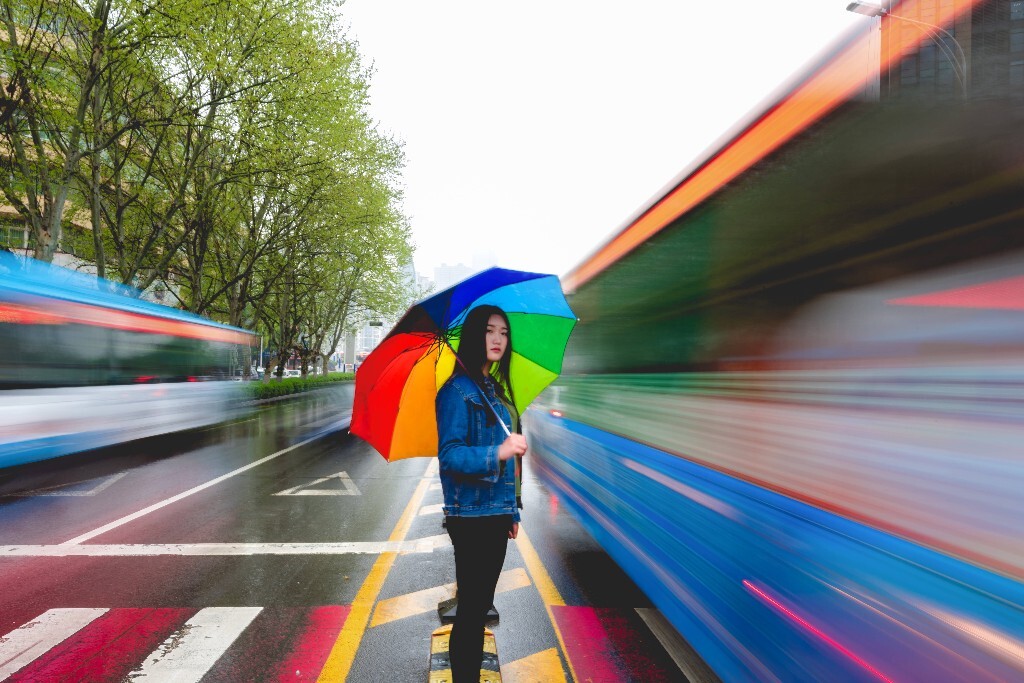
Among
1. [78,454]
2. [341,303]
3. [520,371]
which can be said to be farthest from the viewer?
[341,303]

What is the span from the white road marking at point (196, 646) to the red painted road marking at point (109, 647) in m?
0.08

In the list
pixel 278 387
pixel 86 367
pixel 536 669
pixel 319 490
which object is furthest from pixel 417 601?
pixel 278 387

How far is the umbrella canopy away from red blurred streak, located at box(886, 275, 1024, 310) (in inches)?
63.6

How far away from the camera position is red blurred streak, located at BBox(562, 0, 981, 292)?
1.88 meters

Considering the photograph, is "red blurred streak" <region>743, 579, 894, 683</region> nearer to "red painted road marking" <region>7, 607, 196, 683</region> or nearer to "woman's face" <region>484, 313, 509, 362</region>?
"woman's face" <region>484, 313, 509, 362</region>

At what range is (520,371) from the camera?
126 inches

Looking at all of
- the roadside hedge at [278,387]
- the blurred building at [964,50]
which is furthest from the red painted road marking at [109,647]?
the roadside hedge at [278,387]

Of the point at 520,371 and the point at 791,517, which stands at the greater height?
the point at 520,371

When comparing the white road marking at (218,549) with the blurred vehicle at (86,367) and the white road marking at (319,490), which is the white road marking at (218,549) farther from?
the blurred vehicle at (86,367)

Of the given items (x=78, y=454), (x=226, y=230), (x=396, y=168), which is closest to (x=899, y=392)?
(x=78, y=454)

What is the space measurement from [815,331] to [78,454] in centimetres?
1399

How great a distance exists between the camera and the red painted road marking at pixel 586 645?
11.3ft

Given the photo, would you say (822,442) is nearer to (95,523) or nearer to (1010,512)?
(1010,512)

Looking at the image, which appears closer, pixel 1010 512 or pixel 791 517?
pixel 1010 512
